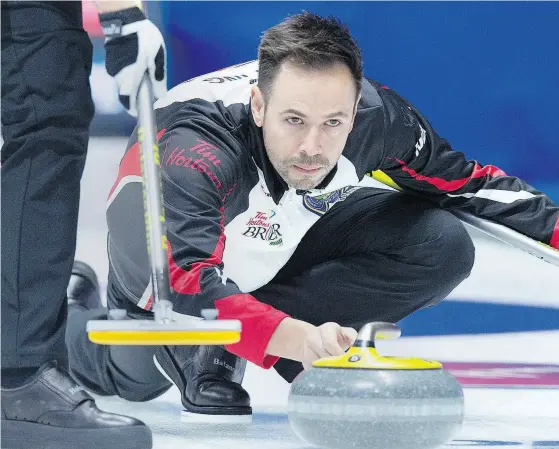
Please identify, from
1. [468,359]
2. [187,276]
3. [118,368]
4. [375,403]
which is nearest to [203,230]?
[187,276]

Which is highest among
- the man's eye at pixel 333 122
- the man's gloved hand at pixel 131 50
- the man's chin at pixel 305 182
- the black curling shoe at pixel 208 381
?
the man's gloved hand at pixel 131 50

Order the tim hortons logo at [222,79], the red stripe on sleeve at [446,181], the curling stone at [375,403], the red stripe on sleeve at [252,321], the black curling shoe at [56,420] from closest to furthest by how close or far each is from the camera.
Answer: the curling stone at [375,403], the black curling shoe at [56,420], the red stripe on sleeve at [252,321], the tim hortons logo at [222,79], the red stripe on sleeve at [446,181]

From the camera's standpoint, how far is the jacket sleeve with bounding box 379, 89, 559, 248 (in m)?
2.56

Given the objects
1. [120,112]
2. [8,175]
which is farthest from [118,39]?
[120,112]

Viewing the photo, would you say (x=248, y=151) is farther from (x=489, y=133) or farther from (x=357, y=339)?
(x=489, y=133)

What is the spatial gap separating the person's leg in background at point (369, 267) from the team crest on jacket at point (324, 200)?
0.11 ft

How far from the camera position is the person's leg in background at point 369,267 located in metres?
2.70

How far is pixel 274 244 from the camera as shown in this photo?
259cm

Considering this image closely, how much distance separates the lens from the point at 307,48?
7.30 ft

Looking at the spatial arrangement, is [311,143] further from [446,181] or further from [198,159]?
[446,181]

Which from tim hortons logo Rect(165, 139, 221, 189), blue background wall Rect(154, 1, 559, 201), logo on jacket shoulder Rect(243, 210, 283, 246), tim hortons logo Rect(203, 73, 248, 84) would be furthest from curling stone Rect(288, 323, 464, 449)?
blue background wall Rect(154, 1, 559, 201)

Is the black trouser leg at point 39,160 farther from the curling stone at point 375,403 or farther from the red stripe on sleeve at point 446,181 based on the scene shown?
the red stripe on sleeve at point 446,181

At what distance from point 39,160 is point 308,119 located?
639 mm

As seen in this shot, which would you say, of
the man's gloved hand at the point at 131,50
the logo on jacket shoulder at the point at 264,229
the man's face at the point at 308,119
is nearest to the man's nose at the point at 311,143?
the man's face at the point at 308,119
